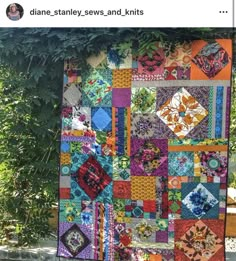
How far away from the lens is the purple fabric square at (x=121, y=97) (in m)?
2.58

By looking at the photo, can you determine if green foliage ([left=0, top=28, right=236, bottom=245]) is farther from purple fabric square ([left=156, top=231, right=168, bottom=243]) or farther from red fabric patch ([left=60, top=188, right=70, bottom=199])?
purple fabric square ([left=156, top=231, right=168, bottom=243])

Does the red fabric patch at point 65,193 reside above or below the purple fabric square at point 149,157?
below

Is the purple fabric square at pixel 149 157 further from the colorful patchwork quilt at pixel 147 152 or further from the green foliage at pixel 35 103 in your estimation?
the green foliage at pixel 35 103

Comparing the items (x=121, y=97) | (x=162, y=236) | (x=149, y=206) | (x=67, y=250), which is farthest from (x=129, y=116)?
(x=67, y=250)

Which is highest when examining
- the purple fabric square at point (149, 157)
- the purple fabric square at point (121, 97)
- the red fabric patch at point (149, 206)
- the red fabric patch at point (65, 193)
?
the purple fabric square at point (121, 97)

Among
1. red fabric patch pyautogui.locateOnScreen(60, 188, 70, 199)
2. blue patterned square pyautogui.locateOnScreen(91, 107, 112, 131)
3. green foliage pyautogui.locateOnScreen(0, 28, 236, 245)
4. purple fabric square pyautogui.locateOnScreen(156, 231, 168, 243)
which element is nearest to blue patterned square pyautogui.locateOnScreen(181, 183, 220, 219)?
purple fabric square pyautogui.locateOnScreen(156, 231, 168, 243)

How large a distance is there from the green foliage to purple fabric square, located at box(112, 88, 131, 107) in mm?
268

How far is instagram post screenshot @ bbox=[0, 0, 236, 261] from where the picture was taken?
2.48 m

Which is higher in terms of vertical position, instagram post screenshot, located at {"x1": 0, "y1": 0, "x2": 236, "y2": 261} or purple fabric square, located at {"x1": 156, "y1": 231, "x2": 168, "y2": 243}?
instagram post screenshot, located at {"x1": 0, "y1": 0, "x2": 236, "y2": 261}

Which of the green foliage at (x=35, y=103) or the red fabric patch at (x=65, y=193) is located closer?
the green foliage at (x=35, y=103)

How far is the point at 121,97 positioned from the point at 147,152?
0.39 m

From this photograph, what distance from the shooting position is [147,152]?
2568 mm

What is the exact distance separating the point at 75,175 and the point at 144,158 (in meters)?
0.48

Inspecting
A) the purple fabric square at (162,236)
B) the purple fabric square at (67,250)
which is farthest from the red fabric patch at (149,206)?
the purple fabric square at (67,250)
